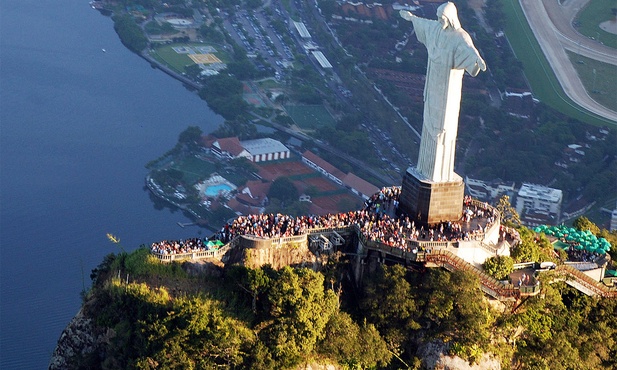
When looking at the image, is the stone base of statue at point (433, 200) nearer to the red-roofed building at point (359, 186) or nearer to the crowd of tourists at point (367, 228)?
the crowd of tourists at point (367, 228)

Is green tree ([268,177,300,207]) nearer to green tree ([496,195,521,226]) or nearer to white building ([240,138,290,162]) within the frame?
white building ([240,138,290,162])

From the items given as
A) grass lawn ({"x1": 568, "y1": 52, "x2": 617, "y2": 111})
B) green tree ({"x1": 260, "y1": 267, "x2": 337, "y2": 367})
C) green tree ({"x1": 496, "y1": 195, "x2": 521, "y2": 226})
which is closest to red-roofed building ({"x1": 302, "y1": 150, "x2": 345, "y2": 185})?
grass lawn ({"x1": 568, "y1": 52, "x2": 617, "y2": 111})

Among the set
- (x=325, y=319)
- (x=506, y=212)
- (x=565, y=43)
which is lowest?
(x=565, y=43)

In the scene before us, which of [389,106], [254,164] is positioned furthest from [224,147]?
[389,106]

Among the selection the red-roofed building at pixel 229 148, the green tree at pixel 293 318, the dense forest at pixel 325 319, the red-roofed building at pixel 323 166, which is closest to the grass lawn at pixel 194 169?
the red-roofed building at pixel 229 148

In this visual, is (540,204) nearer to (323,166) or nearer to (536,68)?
(323,166)

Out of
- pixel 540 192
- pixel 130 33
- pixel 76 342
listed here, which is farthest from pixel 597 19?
pixel 76 342
